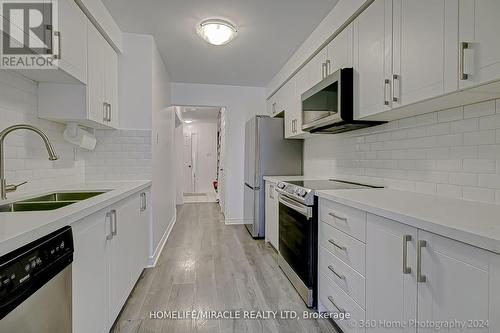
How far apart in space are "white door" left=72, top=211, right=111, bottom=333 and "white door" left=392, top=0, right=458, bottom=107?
5.92 feet

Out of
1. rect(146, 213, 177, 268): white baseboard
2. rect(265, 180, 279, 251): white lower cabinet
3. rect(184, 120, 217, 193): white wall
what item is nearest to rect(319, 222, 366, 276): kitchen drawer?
rect(265, 180, 279, 251): white lower cabinet

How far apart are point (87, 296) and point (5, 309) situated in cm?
57

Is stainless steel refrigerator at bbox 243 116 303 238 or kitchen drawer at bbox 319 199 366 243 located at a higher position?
stainless steel refrigerator at bbox 243 116 303 238

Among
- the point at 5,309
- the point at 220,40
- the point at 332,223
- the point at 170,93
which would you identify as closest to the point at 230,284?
the point at 332,223

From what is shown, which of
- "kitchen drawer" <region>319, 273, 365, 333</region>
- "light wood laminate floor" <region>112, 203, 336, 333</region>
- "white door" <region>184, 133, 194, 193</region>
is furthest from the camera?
"white door" <region>184, 133, 194, 193</region>

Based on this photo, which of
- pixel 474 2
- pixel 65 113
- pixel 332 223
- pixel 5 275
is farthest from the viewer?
pixel 65 113

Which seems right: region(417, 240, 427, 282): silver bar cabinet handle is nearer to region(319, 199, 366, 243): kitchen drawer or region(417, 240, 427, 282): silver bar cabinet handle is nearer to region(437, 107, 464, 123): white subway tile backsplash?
region(319, 199, 366, 243): kitchen drawer

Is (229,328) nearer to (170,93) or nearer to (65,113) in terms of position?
(65,113)

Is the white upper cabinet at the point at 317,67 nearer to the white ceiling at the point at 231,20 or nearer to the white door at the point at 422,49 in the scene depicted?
the white ceiling at the point at 231,20

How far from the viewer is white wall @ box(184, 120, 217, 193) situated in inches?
334

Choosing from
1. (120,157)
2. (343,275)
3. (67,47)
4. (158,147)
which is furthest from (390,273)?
(158,147)

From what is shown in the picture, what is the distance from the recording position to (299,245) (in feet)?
6.82

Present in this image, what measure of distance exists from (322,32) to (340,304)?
2.25 meters

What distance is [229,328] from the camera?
1689 mm
